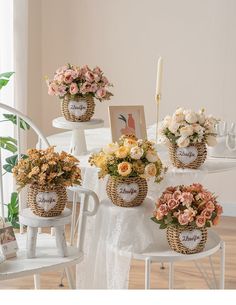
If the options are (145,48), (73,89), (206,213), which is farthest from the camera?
(145,48)

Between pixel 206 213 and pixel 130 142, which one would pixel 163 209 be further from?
pixel 130 142

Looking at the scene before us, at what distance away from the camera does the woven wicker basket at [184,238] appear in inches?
94.7

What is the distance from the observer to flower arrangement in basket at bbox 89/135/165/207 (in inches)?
96.0

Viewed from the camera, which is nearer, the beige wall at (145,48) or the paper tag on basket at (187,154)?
the paper tag on basket at (187,154)

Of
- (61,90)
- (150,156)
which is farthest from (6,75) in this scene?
(150,156)

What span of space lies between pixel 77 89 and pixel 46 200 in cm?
60

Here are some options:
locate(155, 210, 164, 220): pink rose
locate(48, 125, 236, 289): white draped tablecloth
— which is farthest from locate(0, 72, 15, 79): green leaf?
locate(155, 210, 164, 220): pink rose

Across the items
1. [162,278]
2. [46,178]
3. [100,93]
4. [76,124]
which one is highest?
[100,93]

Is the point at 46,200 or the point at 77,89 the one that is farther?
the point at 77,89

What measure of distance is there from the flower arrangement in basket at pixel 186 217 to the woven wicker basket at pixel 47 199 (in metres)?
0.34

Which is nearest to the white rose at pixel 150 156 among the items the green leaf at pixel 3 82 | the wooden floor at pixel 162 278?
the wooden floor at pixel 162 278

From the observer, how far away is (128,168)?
2.42 m

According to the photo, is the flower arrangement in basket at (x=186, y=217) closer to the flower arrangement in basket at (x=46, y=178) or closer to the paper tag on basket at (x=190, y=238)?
the paper tag on basket at (x=190, y=238)
